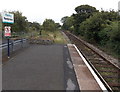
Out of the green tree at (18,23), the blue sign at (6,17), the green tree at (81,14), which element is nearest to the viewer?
the blue sign at (6,17)

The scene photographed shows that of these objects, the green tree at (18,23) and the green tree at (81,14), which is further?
the green tree at (81,14)

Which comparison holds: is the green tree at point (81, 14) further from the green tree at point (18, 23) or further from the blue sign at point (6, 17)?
the blue sign at point (6, 17)

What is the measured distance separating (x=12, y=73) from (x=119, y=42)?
14341 mm

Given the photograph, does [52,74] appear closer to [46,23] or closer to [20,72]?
[20,72]

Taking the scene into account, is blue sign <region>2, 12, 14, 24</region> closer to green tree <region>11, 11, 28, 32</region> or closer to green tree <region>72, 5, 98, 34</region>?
green tree <region>11, 11, 28, 32</region>

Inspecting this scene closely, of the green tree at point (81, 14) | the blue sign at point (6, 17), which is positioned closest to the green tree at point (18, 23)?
the green tree at point (81, 14)

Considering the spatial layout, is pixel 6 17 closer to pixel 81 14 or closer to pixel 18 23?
pixel 18 23

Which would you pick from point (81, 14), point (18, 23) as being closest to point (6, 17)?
point (18, 23)

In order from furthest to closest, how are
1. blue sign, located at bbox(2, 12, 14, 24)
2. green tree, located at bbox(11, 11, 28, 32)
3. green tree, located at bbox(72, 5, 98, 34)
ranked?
green tree, located at bbox(72, 5, 98, 34)
green tree, located at bbox(11, 11, 28, 32)
blue sign, located at bbox(2, 12, 14, 24)

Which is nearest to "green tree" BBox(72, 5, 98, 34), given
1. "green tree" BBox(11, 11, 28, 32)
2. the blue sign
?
"green tree" BBox(11, 11, 28, 32)

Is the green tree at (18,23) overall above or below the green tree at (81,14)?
below

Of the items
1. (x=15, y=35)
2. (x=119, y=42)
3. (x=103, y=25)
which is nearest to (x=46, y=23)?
(x=15, y=35)

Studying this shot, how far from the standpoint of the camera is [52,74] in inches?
322

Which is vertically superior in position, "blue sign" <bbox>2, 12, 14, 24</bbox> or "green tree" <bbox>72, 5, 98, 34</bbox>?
"green tree" <bbox>72, 5, 98, 34</bbox>
